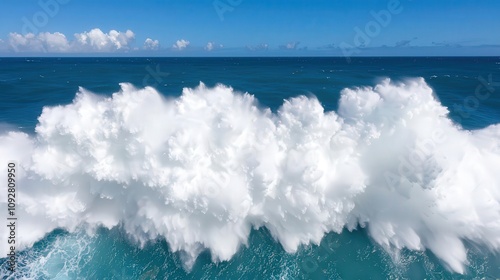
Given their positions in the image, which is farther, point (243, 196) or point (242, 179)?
point (242, 179)

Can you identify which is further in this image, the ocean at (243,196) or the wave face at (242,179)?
the wave face at (242,179)

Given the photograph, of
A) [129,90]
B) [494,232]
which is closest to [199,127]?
[129,90]

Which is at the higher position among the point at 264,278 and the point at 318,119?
the point at 318,119

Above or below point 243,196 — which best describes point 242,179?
above

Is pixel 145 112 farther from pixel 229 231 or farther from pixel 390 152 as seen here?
pixel 390 152
